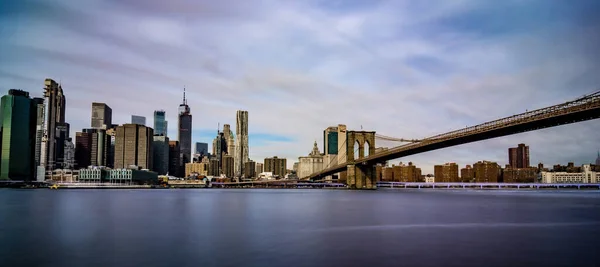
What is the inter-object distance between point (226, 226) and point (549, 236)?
1689 cm

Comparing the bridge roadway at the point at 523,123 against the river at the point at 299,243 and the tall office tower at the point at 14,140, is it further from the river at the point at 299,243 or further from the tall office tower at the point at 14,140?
the tall office tower at the point at 14,140

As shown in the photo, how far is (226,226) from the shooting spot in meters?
26.2

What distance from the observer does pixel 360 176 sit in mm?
104562

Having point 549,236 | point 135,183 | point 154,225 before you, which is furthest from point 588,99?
point 135,183

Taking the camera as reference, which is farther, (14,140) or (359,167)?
(14,140)

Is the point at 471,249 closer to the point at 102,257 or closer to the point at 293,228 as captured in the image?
the point at 293,228

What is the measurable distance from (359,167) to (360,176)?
91.2 inches

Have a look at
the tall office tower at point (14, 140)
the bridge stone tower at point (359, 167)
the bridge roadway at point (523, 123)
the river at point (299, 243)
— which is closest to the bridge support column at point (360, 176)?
the bridge stone tower at point (359, 167)

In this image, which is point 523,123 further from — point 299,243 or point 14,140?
point 14,140

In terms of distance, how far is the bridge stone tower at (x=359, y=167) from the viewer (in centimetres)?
10375

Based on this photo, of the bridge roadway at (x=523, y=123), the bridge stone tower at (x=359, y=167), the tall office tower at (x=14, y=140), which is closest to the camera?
the bridge roadway at (x=523, y=123)

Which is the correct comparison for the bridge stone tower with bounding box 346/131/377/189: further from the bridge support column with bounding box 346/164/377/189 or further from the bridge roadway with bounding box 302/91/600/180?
the bridge roadway with bounding box 302/91/600/180

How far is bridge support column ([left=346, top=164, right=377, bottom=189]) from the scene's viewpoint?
104 metres

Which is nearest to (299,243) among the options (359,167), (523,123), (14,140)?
(523,123)
